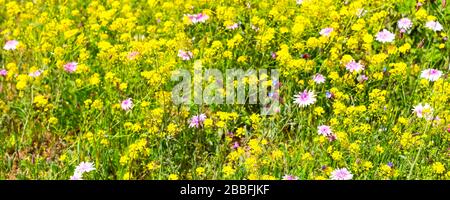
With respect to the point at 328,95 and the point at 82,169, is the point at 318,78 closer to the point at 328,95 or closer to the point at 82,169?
the point at 328,95

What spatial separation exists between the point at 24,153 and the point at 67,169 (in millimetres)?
421

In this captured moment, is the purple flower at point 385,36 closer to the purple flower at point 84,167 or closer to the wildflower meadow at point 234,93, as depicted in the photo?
the wildflower meadow at point 234,93

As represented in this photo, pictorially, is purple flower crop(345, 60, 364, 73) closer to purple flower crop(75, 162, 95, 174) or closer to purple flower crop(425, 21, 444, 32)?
purple flower crop(425, 21, 444, 32)

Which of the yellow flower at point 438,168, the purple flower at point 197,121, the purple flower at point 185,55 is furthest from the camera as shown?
the purple flower at point 185,55

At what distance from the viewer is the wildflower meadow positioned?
2.56 m

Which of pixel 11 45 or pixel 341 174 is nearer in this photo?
pixel 341 174

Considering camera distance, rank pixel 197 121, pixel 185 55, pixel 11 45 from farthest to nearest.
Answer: pixel 11 45
pixel 185 55
pixel 197 121

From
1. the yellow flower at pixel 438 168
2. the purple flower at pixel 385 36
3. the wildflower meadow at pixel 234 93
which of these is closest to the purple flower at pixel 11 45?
the wildflower meadow at pixel 234 93

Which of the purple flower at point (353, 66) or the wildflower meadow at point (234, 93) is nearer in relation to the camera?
the wildflower meadow at point (234, 93)

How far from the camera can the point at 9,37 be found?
3.64m

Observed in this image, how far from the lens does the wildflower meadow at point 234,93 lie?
2.56 metres

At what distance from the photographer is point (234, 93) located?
9.57ft

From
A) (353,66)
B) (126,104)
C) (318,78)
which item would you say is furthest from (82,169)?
(353,66)
